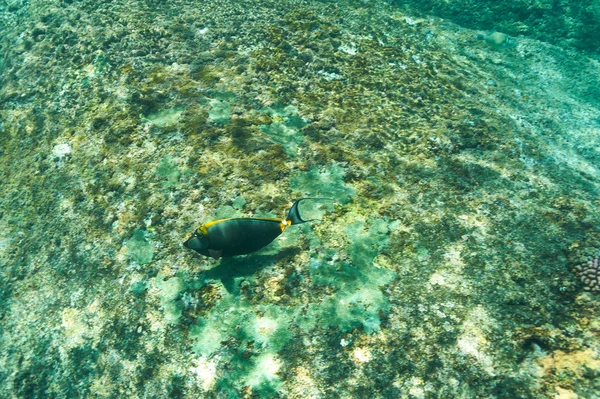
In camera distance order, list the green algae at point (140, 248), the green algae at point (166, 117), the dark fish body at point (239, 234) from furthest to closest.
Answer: the green algae at point (166, 117) → the green algae at point (140, 248) → the dark fish body at point (239, 234)

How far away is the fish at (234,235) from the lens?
2.33 meters

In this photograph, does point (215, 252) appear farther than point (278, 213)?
No

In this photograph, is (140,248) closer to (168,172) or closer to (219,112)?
(168,172)

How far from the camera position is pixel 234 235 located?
236cm

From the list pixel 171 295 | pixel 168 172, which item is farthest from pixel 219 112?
pixel 171 295

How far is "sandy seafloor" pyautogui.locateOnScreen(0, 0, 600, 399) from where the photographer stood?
2389 millimetres

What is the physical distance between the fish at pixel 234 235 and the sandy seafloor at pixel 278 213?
29 centimetres

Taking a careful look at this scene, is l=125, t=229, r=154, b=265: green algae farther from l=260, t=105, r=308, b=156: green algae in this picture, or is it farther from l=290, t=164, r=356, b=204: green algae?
l=260, t=105, r=308, b=156: green algae

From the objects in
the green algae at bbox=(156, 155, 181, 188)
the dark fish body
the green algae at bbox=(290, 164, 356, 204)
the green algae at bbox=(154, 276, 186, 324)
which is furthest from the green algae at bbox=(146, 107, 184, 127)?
the dark fish body

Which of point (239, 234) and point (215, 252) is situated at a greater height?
point (239, 234)

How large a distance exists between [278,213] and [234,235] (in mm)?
613

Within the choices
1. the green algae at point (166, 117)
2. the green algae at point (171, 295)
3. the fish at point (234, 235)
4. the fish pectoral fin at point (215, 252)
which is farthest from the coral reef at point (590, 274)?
the green algae at point (166, 117)

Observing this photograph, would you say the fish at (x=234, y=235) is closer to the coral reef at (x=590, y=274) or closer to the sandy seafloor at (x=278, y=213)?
the sandy seafloor at (x=278, y=213)

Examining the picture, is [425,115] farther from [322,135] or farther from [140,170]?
[140,170]
